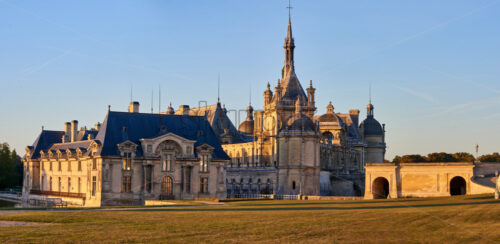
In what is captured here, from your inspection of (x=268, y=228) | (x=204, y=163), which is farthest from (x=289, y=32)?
(x=268, y=228)

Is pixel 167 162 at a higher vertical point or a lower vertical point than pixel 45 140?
lower

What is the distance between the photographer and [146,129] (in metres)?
79.6

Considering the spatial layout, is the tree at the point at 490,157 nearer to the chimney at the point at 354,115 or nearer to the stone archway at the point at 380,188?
the chimney at the point at 354,115

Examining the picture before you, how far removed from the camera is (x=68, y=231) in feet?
95.5

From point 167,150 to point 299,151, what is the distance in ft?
86.5

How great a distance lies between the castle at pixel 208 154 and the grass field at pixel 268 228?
37.3 meters

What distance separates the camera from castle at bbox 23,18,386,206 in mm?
76125

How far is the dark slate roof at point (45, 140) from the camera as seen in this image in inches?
3988

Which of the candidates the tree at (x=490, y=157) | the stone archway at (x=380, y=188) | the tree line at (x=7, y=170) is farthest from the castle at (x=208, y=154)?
the tree at (x=490, y=157)

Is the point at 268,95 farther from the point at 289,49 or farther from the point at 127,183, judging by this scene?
the point at 127,183

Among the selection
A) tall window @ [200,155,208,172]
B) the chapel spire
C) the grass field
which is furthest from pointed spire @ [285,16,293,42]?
the grass field

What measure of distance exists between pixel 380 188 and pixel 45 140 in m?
51.4

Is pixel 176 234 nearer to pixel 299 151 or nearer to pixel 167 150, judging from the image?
pixel 167 150

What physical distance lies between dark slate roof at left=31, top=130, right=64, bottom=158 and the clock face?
35332 millimetres
